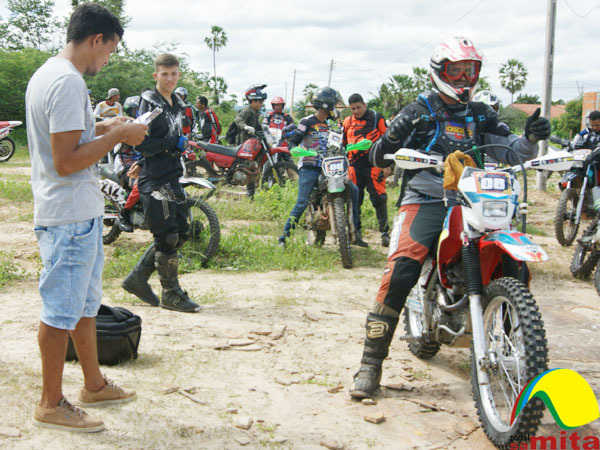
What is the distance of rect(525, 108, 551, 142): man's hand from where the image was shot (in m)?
3.68

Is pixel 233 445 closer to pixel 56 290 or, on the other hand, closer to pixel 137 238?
pixel 56 290

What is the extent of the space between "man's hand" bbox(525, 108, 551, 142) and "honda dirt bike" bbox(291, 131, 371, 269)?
363cm

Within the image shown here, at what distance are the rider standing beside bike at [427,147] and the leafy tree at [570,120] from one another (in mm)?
42126

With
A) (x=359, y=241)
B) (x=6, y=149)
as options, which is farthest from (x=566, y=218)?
(x=6, y=149)

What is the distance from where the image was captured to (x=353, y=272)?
23.8 feet

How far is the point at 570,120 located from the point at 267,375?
45.4 metres

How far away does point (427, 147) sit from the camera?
13.1ft

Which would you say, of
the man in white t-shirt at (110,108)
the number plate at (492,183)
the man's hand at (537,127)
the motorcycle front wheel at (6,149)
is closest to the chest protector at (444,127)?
the man's hand at (537,127)

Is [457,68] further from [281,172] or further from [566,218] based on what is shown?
[281,172]

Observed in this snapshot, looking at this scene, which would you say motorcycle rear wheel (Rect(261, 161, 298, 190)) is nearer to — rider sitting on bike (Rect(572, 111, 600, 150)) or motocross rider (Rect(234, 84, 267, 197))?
motocross rider (Rect(234, 84, 267, 197))

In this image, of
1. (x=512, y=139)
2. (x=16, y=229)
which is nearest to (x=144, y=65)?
(x=16, y=229)

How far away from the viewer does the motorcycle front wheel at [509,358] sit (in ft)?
9.62
